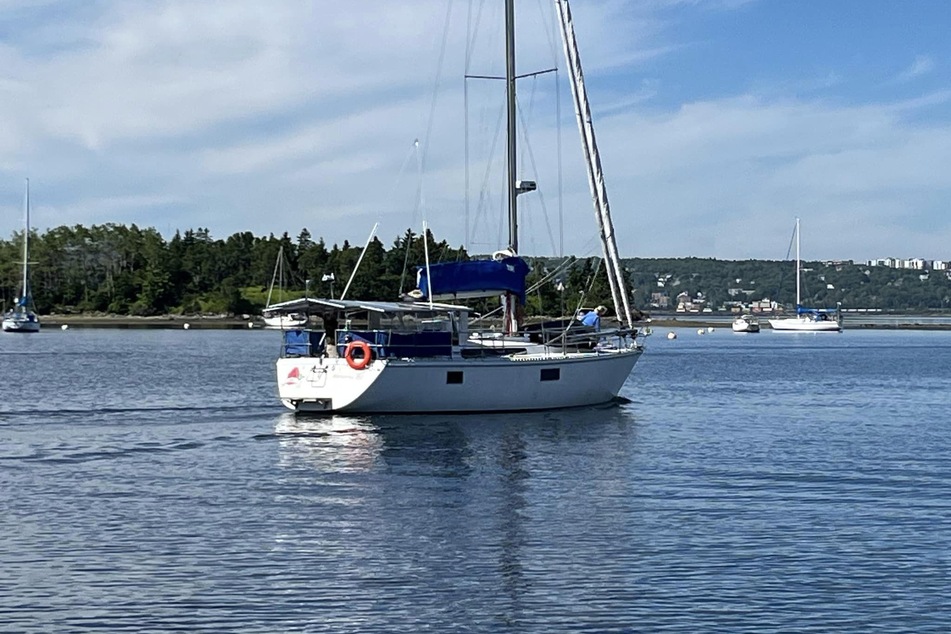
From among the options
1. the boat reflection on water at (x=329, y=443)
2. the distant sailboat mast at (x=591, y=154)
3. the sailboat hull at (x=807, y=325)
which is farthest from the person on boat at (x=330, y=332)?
the sailboat hull at (x=807, y=325)

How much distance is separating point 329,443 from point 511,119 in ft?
51.3

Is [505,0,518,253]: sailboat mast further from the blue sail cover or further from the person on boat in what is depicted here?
the person on boat

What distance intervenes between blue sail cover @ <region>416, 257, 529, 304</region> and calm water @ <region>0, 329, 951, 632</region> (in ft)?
15.7

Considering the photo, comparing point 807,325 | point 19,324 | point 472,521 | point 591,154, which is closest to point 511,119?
point 591,154

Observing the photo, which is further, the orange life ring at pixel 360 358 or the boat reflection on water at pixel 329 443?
the orange life ring at pixel 360 358

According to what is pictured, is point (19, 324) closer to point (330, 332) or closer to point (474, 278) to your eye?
point (474, 278)

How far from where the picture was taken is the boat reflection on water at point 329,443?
Result: 3072 cm

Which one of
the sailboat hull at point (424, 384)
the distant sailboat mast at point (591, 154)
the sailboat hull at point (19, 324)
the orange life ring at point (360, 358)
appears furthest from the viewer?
the sailboat hull at point (19, 324)

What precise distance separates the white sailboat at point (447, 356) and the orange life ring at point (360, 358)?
0.03 metres

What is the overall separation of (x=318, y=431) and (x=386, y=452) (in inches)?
188

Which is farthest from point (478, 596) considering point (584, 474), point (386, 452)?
point (386, 452)

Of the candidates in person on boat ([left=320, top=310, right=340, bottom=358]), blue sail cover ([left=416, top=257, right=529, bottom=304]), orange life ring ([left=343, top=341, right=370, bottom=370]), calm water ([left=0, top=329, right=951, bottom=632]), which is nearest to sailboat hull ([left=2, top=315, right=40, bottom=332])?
calm water ([left=0, top=329, right=951, bottom=632])

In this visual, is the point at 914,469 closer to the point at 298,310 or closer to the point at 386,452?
the point at 386,452

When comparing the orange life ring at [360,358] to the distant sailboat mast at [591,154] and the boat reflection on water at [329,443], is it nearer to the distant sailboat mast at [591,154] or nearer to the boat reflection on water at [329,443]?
the boat reflection on water at [329,443]
